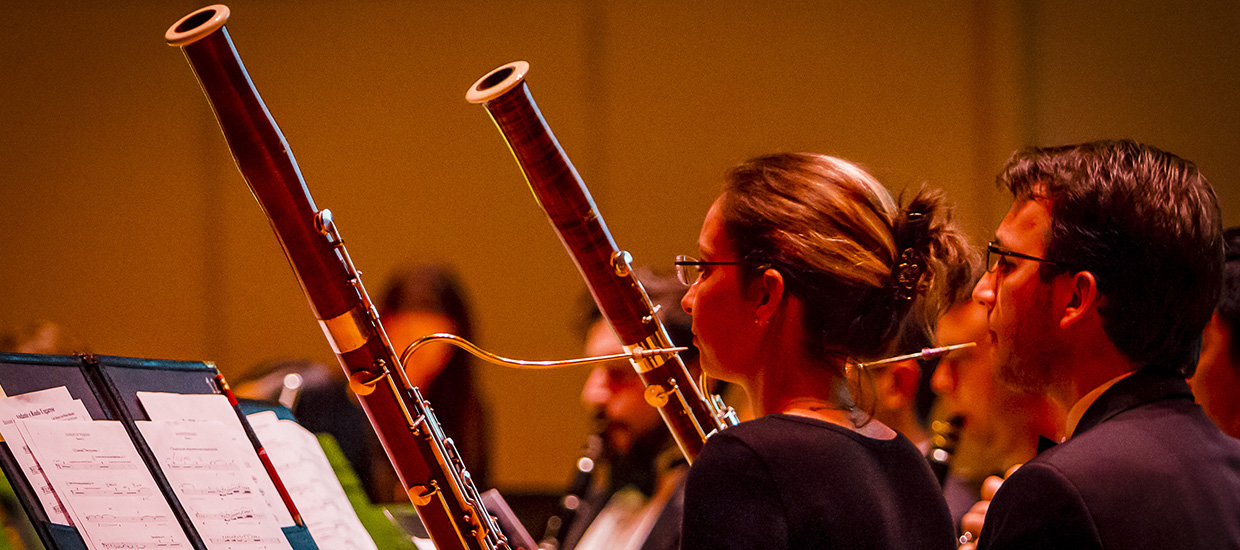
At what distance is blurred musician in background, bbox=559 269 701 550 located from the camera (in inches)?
106

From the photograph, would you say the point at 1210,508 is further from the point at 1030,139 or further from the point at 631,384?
the point at 1030,139

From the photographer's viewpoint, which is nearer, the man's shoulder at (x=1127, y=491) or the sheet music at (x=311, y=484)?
the man's shoulder at (x=1127, y=491)

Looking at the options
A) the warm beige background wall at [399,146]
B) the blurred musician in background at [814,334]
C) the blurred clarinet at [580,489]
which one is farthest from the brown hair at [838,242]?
the warm beige background wall at [399,146]

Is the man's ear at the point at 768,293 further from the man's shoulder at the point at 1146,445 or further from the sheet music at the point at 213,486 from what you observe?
the sheet music at the point at 213,486

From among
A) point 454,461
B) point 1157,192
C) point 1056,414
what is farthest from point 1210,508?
point 1056,414

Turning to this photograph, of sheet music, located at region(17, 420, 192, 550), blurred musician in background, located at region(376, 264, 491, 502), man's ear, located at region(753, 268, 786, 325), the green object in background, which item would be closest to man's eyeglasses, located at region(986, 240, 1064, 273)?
man's ear, located at region(753, 268, 786, 325)

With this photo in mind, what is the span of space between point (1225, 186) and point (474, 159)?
302 centimetres

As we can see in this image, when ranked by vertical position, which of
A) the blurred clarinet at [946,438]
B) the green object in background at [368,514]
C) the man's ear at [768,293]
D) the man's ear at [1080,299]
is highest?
the man's ear at [768,293]

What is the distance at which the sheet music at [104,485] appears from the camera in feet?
3.66

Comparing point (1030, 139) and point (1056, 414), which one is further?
point (1030, 139)

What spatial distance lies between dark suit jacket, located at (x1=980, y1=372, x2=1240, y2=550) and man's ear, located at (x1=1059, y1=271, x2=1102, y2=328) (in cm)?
13

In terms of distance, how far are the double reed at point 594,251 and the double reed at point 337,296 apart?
0.30m

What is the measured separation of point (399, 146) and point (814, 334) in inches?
138

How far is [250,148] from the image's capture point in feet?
3.89
